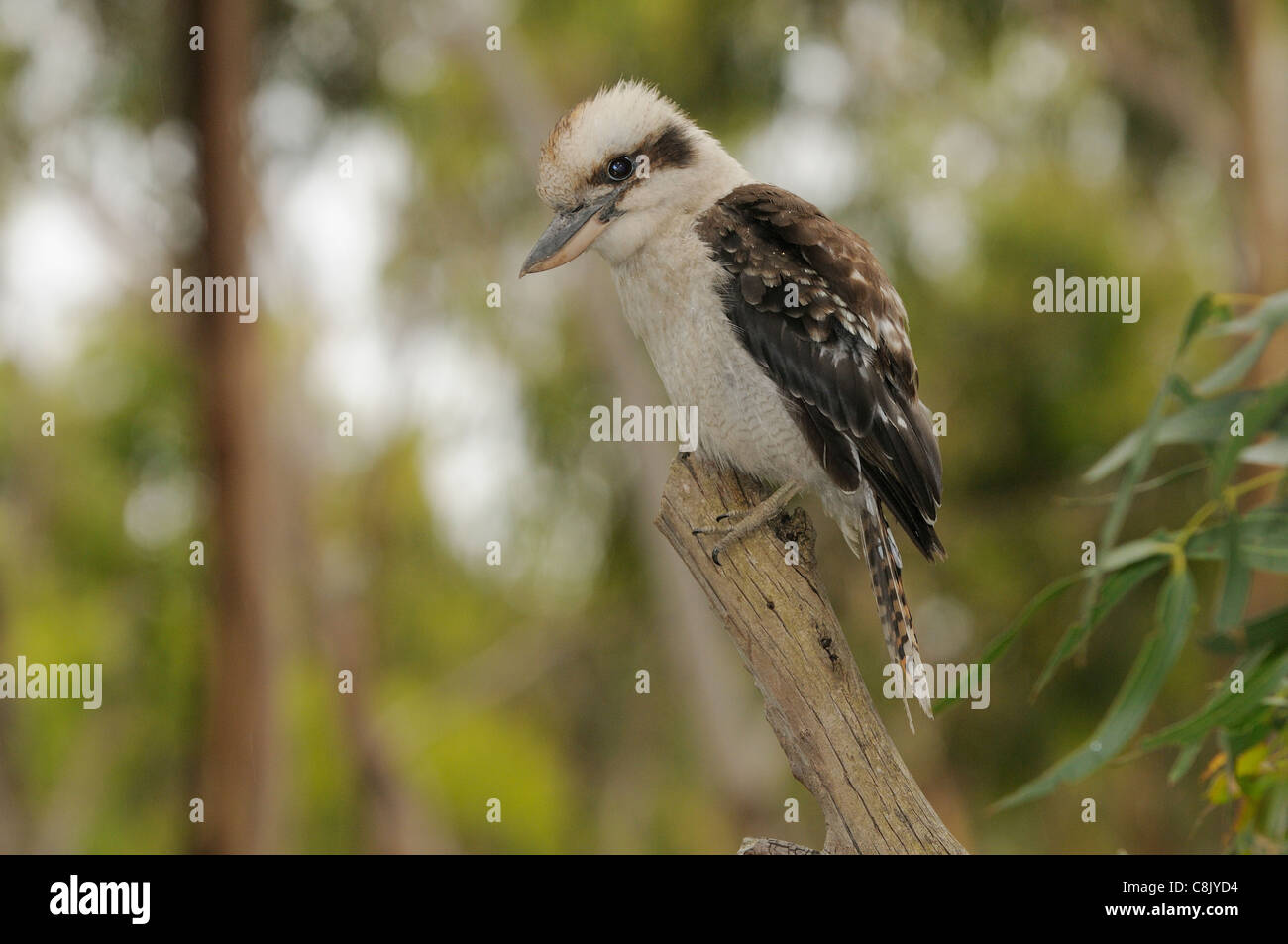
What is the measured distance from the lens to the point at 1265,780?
7.16ft

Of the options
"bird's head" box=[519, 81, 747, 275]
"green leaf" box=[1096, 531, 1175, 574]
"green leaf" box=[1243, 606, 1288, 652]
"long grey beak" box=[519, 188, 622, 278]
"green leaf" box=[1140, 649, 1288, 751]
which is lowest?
"green leaf" box=[1140, 649, 1288, 751]

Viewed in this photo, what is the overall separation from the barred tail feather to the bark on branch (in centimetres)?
16

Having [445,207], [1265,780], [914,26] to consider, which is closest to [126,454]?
[445,207]

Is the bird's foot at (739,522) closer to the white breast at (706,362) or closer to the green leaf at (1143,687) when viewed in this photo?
the white breast at (706,362)

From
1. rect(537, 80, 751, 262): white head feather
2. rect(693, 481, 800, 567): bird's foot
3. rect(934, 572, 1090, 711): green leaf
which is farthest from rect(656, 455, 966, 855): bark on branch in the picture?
rect(537, 80, 751, 262): white head feather

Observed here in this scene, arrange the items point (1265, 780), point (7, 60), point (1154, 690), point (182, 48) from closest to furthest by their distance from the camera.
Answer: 1. point (1154, 690)
2. point (1265, 780)
3. point (182, 48)
4. point (7, 60)

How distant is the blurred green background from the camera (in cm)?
635

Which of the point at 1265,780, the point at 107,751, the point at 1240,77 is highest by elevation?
the point at 1240,77

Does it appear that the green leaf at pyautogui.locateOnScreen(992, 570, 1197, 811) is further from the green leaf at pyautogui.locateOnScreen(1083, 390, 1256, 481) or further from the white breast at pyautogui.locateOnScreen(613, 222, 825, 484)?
the white breast at pyautogui.locateOnScreen(613, 222, 825, 484)

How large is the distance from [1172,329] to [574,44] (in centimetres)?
413

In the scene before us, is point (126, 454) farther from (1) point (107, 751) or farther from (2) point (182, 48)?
(2) point (182, 48)

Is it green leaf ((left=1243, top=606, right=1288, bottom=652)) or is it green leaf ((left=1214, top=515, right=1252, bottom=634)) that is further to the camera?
green leaf ((left=1243, top=606, right=1288, bottom=652))

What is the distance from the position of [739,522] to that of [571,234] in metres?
0.63

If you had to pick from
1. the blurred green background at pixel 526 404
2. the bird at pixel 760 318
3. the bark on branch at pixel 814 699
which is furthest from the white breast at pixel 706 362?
the blurred green background at pixel 526 404
